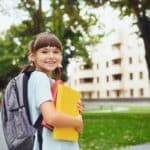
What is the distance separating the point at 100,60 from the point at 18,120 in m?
117

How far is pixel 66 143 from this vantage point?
11.5 feet

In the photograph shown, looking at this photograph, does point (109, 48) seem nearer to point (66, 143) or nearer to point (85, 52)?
point (85, 52)

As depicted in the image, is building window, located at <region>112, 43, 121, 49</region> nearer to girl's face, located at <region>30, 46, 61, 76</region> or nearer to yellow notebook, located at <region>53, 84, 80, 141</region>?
girl's face, located at <region>30, 46, 61, 76</region>

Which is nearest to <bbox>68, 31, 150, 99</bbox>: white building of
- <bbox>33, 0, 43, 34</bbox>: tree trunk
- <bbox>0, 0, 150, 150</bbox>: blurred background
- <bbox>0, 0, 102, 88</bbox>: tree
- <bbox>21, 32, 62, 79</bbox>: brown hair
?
<bbox>0, 0, 150, 150</bbox>: blurred background

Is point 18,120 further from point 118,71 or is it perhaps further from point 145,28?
point 118,71

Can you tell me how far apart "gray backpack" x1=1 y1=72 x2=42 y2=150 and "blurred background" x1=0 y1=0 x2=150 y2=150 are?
0.12 metres

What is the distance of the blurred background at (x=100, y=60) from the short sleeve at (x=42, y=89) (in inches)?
14.5

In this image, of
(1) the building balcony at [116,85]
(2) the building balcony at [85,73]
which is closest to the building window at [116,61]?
(1) the building balcony at [116,85]

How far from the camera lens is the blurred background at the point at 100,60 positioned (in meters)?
17.0

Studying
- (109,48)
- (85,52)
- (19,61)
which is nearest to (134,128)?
(85,52)

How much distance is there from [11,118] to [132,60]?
4194 inches

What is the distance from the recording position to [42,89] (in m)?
3.43

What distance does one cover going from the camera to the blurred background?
1695 centimetres

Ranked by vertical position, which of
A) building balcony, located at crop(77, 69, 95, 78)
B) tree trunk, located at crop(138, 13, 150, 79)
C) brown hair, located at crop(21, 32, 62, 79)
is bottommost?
building balcony, located at crop(77, 69, 95, 78)
